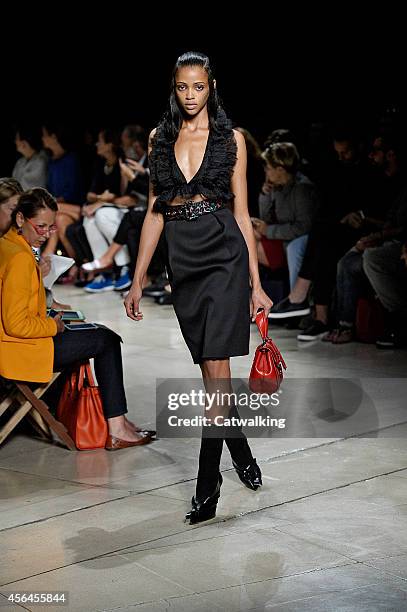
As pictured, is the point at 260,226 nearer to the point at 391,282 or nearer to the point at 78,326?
the point at 391,282

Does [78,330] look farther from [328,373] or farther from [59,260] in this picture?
[328,373]

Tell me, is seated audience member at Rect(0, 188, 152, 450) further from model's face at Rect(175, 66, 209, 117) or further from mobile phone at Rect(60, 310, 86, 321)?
model's face at Rect(175, 66, 209, 117)

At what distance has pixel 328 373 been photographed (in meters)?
6.27

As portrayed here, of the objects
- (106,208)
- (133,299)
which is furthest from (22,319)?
(106,208)

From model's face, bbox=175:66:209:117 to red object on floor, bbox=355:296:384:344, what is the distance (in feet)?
11.6

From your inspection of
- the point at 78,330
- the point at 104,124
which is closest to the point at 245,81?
the point at 104,124

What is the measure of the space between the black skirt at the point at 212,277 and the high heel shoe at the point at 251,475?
0.54 m

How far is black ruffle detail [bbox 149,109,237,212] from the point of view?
3881 mm

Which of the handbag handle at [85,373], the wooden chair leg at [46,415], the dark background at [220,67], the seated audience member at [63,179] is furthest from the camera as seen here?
the seated audience member at [63,179]

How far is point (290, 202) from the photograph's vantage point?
26.5 ft

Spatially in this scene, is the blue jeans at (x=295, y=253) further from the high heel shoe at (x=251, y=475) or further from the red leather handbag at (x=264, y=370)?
the red leather handbag at (x=264, y=370)

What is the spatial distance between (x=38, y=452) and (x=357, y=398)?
168 cm

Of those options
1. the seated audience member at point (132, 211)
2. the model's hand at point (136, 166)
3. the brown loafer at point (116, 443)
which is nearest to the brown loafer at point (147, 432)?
the brown loafer at point (116, 443)

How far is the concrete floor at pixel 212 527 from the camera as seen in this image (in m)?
3.23
